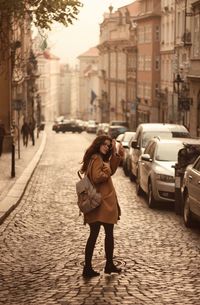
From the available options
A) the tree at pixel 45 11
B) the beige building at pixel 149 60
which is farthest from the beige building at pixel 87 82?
the tree at pixel 45 11

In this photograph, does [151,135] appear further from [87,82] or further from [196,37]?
[87,82]

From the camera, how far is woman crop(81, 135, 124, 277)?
859cm

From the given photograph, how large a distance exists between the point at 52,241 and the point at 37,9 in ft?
26.4

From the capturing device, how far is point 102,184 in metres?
8.68

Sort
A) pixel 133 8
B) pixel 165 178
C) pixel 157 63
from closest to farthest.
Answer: pixel 165 178 < pixel 157 63 < pixel 133 8

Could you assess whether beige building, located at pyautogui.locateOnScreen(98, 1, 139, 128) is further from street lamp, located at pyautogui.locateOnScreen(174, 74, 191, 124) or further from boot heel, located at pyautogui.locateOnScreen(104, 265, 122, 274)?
boot heel, located at pyautogui.locateOnScreen(104, 265, 122, 274)

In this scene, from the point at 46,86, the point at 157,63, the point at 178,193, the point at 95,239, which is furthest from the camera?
the point at 46,86

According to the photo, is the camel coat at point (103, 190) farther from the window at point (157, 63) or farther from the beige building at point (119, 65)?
the beige building at point (119, 65)

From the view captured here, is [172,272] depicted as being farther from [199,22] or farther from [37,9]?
[199,22]

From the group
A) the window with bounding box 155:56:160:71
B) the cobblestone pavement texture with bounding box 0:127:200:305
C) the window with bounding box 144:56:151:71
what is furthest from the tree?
the window with bounding box 144:56:151:71

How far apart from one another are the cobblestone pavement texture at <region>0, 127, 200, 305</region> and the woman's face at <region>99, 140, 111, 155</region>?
1.50m

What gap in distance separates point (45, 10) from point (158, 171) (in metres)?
5.05

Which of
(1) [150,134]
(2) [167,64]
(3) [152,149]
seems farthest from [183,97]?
(3) [152,149]


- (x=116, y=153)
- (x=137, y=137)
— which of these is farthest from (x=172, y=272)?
(x=137, y=137)
